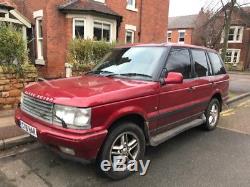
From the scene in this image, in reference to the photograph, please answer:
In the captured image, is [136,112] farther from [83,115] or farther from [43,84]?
[43,84]

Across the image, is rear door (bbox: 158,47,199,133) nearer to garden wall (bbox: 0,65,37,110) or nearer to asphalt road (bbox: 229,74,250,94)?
garden wall (bbox: 0,65,37,110)

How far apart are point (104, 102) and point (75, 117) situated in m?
0.41

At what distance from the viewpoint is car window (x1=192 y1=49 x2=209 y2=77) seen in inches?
199

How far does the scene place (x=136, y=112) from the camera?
3568 millimetres

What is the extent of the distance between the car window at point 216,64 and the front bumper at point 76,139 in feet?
12.1

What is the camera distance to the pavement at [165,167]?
11.6 ft

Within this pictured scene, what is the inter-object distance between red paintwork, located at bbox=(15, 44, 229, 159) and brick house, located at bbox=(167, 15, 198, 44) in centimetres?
3627

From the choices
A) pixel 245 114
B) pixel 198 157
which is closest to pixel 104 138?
pixel 198 157

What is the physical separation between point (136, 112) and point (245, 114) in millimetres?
5433

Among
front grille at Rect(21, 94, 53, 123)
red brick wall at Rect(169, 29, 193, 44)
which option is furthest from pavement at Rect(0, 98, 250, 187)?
red brick wall at Rect(169, 29, 193, 44)

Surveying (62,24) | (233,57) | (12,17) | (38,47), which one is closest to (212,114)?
(62,24)

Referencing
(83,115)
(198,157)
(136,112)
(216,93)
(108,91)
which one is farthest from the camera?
(216,93)

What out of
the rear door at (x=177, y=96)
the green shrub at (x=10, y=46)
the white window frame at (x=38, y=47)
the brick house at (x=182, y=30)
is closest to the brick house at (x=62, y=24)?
the white window frame at (x=38, y=47)

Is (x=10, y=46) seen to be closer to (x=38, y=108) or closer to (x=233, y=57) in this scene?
(x=38, y=108)
